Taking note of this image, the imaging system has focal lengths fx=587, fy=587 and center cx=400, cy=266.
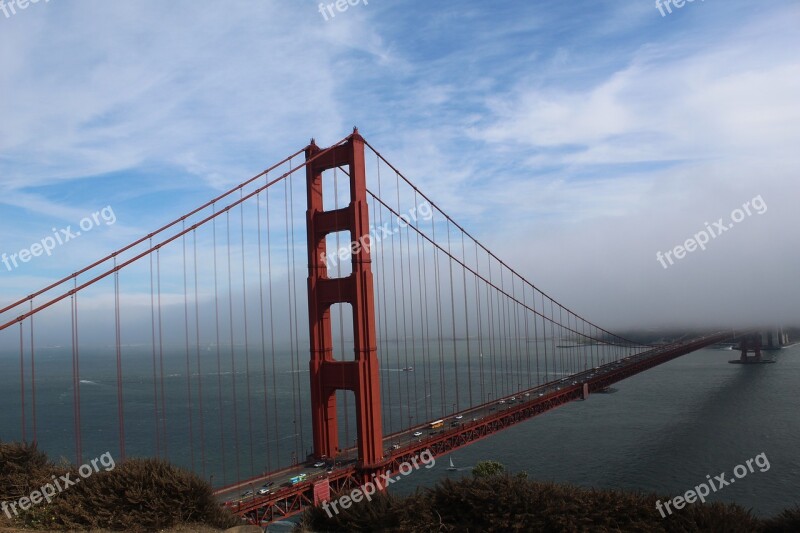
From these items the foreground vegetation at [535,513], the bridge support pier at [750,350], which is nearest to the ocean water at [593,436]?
the foreground vegetation at [535,513]

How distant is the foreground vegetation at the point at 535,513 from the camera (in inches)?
420

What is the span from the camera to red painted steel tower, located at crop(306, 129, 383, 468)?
20.7 m

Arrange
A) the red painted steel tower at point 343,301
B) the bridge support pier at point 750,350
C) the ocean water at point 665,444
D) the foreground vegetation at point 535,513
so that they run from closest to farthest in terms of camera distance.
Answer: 1. the foreground vegetation at point 535,513
2. the red painted steel tower at point 343,301
3. the ocean water at point 665,444
4. the bridge support pier at point 750,350

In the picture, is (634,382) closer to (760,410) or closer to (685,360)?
(760,410)

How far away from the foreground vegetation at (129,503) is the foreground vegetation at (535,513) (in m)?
3.08

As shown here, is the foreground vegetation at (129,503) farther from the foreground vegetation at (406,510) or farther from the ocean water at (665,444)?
the ocean water at (665,444)

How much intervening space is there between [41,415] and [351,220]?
68.4 meters

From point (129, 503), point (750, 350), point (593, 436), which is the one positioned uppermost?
point (129, 503)

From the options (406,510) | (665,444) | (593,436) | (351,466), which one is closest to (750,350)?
(665,444)

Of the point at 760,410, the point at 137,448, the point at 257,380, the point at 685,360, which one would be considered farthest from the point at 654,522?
the point at 685,360

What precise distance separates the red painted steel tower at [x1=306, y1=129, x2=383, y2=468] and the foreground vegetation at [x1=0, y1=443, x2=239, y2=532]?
8317 millimetres

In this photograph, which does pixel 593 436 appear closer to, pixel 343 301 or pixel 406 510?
pixel 343 301

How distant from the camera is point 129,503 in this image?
40.2 ft

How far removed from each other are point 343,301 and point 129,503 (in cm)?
1046
